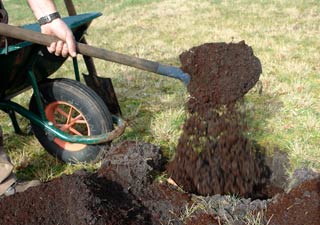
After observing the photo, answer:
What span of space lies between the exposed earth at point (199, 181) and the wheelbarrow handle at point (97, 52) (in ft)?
0.44

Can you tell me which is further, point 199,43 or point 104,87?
point 199,43

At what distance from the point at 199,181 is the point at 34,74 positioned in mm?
1429

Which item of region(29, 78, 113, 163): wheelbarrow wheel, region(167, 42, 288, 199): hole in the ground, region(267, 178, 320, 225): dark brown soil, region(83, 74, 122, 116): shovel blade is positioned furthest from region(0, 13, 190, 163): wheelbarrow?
region(267, 178, 320, 225): dark brown soil

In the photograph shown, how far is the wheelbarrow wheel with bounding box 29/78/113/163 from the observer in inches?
113

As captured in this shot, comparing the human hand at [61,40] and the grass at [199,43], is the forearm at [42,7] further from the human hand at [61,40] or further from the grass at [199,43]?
the grass at [199,43]

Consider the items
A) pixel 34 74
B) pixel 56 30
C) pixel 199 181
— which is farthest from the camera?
pixel 34 74

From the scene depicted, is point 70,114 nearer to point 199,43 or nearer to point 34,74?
point 34,74

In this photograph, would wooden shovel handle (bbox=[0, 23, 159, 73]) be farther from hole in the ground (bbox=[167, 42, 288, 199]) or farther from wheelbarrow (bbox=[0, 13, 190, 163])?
hole in the ground (bbox=[167, 42, 288, 199])

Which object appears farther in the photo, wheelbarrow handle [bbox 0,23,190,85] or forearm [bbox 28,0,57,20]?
forearm [bbox 28,0,57,20]

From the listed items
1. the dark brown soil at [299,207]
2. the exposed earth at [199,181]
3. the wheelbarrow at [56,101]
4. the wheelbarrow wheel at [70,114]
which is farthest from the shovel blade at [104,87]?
the dark brown soil at [299,207]

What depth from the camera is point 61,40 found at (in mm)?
2395

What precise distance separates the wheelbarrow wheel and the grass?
0.11m

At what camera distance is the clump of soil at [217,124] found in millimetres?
2514

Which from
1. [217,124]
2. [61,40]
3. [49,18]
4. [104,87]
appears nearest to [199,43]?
[104,87]
